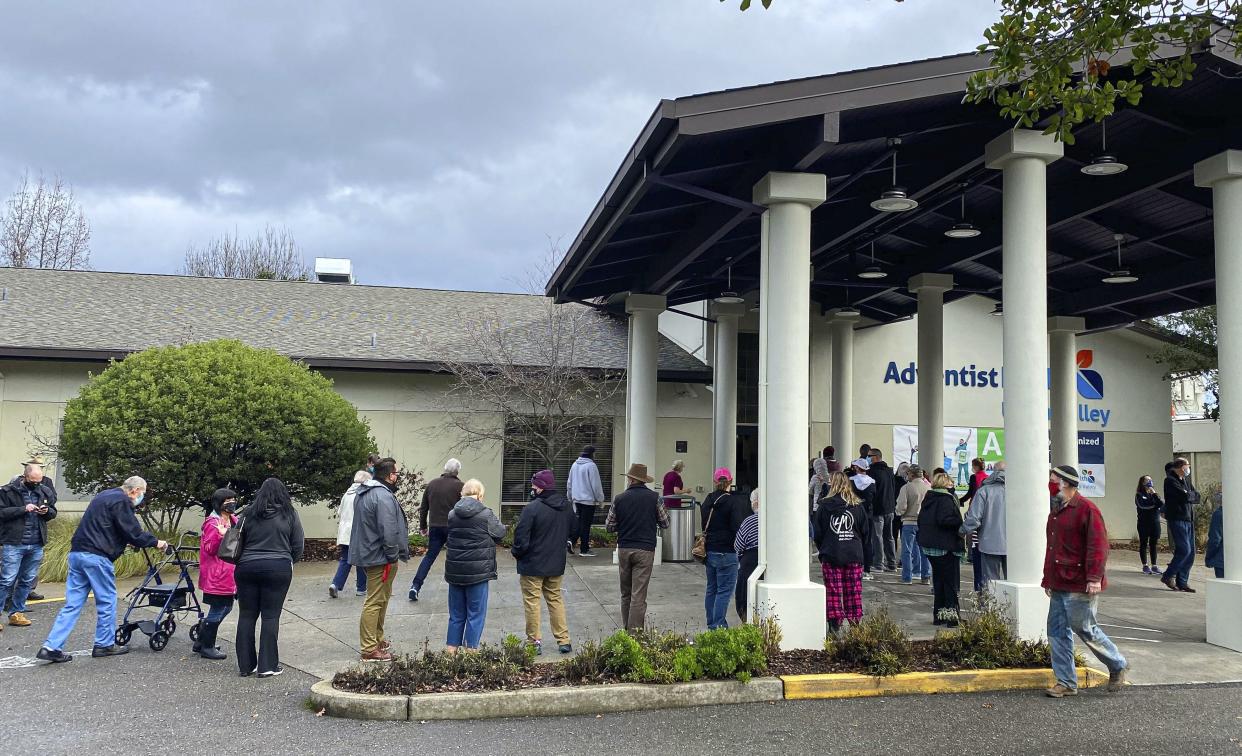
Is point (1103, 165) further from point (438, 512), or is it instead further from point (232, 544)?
point (232, 544)

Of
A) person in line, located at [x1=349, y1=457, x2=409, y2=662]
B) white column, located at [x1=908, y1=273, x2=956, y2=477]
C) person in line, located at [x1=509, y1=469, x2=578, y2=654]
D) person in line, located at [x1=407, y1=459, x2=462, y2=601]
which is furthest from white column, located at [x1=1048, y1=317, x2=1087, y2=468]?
person in line, located at [x1=349, y1=457, x2=409, y2=662]

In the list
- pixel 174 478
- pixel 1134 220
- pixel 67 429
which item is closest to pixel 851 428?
pixel 1134 220

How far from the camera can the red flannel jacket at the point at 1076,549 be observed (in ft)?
21.5

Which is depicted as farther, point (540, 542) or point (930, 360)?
point (930, 360)

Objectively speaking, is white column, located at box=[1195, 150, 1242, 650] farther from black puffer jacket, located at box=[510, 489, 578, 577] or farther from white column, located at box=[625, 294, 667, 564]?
white column, located at box=[625, 294, 667, 564]

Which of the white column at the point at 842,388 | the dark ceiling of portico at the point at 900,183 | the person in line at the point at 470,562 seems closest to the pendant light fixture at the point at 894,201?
the dark ceiling of portico at the point at 900,183

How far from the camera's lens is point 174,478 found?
12500 mm

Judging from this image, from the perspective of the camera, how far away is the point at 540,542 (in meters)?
7.66

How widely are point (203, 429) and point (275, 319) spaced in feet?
23.0

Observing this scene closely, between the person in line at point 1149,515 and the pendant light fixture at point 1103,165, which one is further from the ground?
the pendant light fixture at point 1103,165

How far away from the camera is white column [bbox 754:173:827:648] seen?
309 inches

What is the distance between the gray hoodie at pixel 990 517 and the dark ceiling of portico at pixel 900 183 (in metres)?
3.31

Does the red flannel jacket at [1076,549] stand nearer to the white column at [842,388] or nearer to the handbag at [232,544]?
the handbag at [232,544]

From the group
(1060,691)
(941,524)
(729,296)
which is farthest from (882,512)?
(1060,691)
